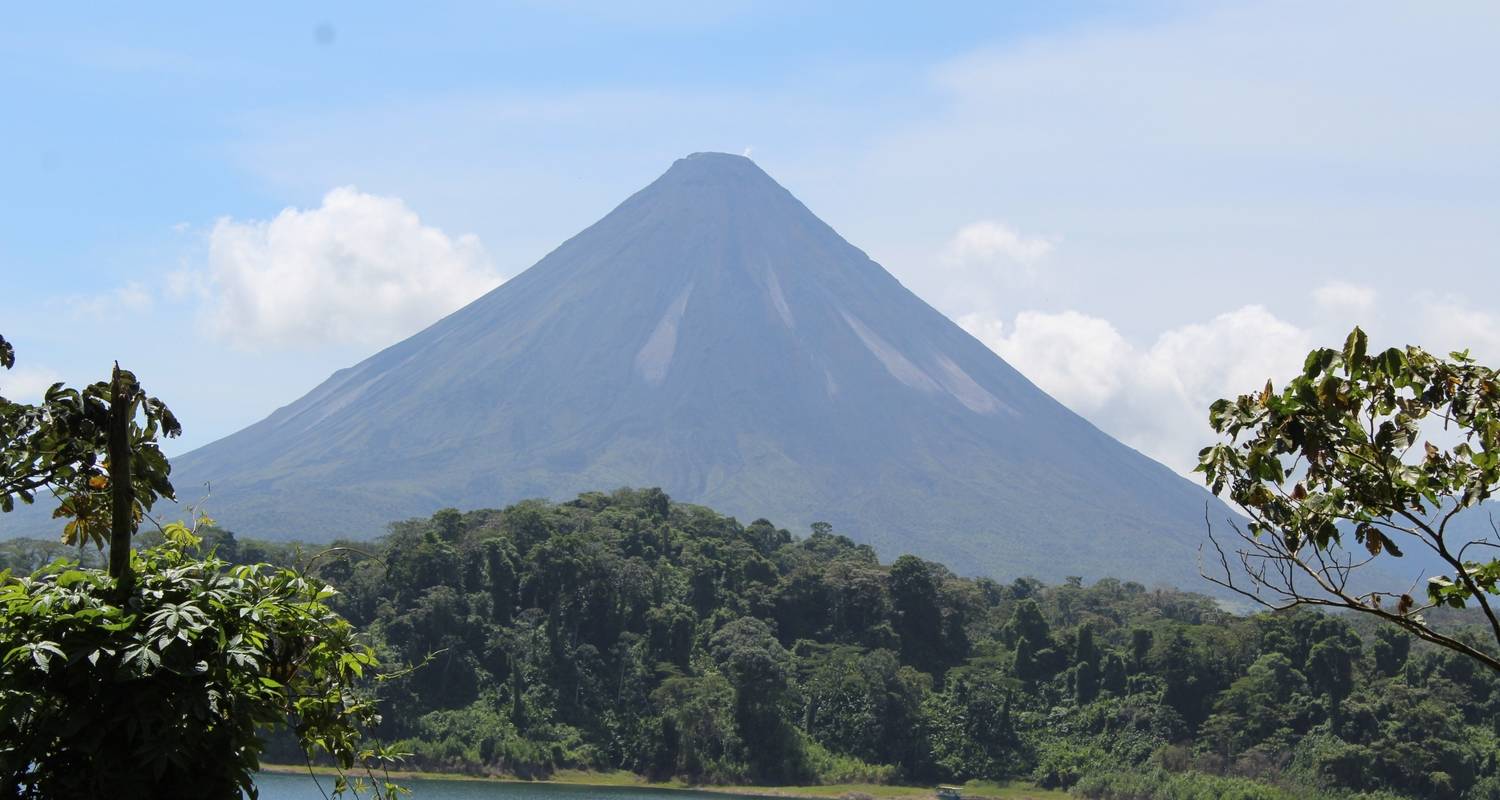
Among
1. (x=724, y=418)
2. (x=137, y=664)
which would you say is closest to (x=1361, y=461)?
(x=137, y=664)

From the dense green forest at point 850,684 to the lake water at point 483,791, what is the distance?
1.49 m

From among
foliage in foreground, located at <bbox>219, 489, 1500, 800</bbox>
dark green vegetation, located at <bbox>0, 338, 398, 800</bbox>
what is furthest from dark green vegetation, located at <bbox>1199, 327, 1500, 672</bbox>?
foliage in foreground, located at <bbox>219, 489, 1500, 800</bbox>

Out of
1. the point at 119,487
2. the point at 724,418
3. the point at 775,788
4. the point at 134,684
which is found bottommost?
the point at 775,788

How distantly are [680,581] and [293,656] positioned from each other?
43298 millimetres

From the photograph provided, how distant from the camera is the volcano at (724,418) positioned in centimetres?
12406

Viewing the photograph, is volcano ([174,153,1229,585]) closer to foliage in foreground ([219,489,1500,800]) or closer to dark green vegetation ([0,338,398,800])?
foliage in foreground ([219,489,1500,800])

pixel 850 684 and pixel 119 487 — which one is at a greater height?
pixel 119 487

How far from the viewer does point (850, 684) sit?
1704 inches

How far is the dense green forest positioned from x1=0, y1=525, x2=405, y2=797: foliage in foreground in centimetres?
3625

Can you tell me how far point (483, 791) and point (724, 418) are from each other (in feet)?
347

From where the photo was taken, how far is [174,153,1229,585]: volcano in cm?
12406

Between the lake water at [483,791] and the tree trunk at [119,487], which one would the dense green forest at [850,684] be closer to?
the lake water at [483,791]

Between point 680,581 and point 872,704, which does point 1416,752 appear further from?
point 680,581

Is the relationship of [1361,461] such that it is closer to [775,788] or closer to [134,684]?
[134,684]
